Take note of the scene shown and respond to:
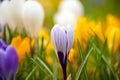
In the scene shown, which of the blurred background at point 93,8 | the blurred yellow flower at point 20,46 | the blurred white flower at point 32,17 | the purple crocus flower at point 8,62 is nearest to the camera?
the purple crocus flower at point 8,62

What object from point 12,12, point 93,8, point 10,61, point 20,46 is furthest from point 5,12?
point 93,8

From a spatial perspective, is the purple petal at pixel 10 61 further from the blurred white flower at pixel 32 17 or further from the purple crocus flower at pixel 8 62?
the blurred white flower at pixel 32 17

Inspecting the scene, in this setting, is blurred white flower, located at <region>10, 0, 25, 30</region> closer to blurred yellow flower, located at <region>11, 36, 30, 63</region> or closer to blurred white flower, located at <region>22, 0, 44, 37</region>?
blurred white flower, located at <region>22, 0, 44, 37</region>

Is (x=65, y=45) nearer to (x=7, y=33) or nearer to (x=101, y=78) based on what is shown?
(x=101, y=78)

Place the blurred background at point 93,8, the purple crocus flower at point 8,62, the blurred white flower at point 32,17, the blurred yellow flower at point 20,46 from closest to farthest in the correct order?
1. the purple crocus flower at point 8,62
2. the blurred yellow flower at point 20,46
3. the blurred white flower at point 32,17
4. the blurred background at point 93,8

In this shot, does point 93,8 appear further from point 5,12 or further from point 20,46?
point 20,46

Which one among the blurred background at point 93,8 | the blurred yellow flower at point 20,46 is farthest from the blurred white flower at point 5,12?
the blurred background at point 93,8

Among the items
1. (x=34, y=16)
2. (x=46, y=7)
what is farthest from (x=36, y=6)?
(x=46, y=7)
